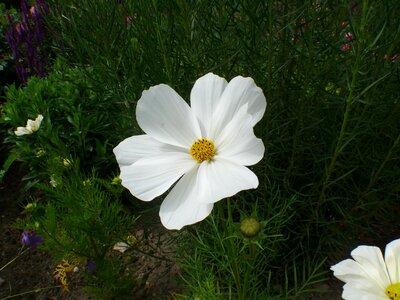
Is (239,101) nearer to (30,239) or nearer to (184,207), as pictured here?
(184,207)

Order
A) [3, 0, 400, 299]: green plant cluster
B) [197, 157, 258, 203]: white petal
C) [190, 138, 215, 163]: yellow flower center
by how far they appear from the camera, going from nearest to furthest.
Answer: [197, 157, 258, 203]: white petal
[190, 138, 215, 163]: yellow flower center
[3, 0, 400, 299]: green plant cluster

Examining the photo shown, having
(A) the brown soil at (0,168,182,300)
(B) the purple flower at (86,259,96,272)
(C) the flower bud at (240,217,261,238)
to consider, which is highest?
(C) the flower bud at (240,217,261,238)

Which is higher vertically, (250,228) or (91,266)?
(250,228)

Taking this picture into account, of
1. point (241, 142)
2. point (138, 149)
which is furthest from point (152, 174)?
point (241, 142)

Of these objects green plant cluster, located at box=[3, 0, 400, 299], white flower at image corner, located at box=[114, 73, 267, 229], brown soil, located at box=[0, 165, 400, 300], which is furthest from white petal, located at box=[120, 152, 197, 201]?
brown soil, located at box=[0, 165, 400, 300]

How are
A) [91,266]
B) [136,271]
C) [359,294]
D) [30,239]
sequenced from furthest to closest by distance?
[136,271] → [30,239] → [91,266] → [359,294]

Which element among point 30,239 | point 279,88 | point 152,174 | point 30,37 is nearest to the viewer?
point 152,174

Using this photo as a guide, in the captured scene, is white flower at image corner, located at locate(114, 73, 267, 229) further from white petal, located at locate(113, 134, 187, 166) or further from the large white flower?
the large white flower
